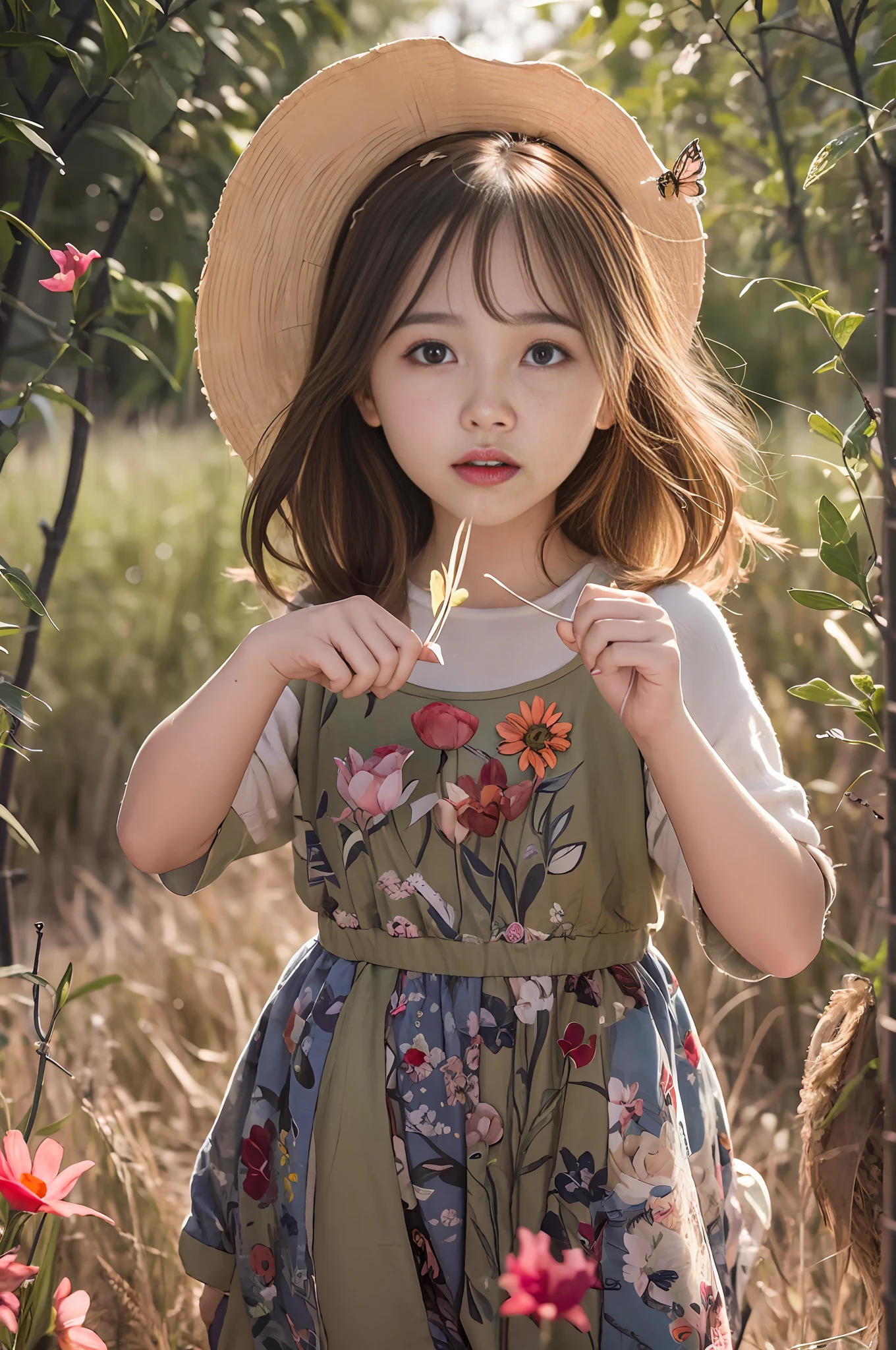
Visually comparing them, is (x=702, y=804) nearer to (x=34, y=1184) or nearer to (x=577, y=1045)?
(x=577, y=1045)

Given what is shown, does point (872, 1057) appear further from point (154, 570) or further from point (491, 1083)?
point (154, 570)

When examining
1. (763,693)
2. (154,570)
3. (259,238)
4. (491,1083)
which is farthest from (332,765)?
(154,570)

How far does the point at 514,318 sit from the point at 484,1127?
0.82 meters

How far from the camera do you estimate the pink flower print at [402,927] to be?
1.32 m

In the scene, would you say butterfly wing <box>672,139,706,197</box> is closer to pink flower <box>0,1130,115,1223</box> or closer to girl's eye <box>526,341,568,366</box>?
girl's eye <box>526,341,568,366</box>

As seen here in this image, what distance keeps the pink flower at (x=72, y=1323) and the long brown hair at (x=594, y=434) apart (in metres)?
0.80

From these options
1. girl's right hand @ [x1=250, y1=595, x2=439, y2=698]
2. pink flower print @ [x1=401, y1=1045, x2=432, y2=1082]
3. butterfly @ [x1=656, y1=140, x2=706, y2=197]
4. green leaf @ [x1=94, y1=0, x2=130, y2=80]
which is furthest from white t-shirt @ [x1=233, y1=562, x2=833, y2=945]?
green leaf @ [x1=94, y1=0, x2=130, y2=80]

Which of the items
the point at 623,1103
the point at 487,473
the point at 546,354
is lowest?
the point at 623,1103

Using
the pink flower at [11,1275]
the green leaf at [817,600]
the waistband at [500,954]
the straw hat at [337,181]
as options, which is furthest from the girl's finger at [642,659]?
the pink flower at [11,1275]

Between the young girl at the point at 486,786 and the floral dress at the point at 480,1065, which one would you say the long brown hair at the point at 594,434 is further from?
the floral dress at the point at 480,1065

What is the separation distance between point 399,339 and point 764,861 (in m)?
0.65

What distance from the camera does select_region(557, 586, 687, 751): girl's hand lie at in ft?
3.63

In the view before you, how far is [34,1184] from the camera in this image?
3.18ft

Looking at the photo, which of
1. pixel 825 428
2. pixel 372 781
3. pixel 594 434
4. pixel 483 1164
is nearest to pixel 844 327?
pixel 825 428
